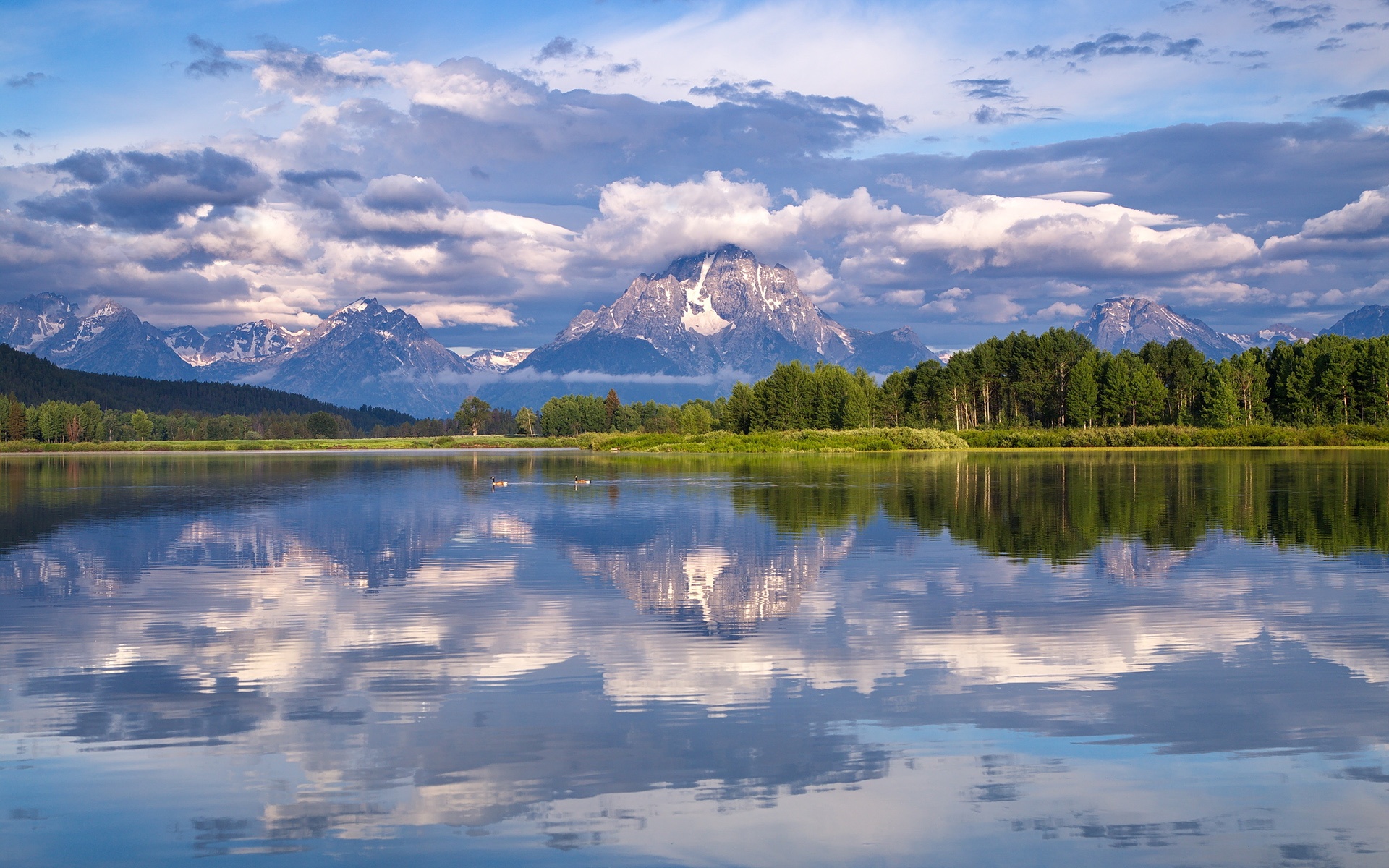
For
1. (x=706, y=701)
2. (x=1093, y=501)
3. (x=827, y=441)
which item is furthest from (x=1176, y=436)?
(x=706, y=701)

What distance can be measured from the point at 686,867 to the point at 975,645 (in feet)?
31.8

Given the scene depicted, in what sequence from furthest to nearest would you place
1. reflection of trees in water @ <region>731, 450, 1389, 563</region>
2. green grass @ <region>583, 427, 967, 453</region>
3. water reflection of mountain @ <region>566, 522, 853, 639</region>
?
green grass @ <region>583, 427, 967, 453</region>
reflection of trees in water @ <region>731, 450, 1389, 563</region>
water reflection of mountain @ <region>566, 522, 853, 639</region>

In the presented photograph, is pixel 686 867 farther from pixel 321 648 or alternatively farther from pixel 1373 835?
pixel 321 648

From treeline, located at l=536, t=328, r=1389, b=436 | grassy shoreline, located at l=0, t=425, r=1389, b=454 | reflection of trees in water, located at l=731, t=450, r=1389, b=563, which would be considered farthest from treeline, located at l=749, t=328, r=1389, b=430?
reflection of trees in water, located at l=731, t=450, r=1389, b=563

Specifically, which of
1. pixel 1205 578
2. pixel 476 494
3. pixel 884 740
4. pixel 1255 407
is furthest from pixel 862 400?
pixel 884 740

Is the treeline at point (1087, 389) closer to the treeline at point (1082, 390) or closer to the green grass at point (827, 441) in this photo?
the treeline at point (1082, 390)

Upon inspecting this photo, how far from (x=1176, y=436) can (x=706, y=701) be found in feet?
439

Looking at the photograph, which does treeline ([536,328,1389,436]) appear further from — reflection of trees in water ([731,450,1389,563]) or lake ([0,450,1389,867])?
lake ([0,450,1389,867])

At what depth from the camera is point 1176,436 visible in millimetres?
131625

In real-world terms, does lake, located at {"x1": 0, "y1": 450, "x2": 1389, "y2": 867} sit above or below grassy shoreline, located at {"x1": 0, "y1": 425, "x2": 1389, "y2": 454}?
below

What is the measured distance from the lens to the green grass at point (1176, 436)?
123 meters

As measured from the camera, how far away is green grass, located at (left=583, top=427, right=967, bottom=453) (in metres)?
136

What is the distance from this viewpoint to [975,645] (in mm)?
17422

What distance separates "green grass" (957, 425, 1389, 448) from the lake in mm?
106600
